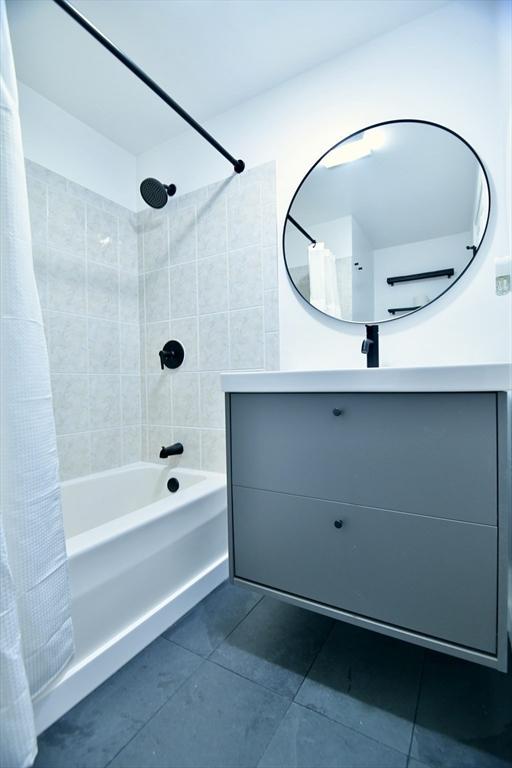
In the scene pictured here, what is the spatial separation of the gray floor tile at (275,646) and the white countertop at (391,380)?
834mm

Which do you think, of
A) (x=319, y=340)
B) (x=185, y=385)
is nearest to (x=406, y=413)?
(x=319, y=340)

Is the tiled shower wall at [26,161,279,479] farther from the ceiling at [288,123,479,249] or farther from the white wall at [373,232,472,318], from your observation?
the white wall at [373,232,472,318]

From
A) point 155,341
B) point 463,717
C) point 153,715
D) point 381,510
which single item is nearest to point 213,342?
point 155,341

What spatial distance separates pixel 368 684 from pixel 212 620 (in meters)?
0.56

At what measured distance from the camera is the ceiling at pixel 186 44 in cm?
121

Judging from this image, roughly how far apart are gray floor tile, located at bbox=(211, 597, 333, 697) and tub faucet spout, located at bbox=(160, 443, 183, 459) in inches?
31.5

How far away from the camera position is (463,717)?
Answer: 86 centimetres

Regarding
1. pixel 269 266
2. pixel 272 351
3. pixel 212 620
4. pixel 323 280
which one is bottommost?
pixel 212 620

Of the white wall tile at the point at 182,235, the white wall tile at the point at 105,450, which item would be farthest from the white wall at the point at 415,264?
the white wall tile at the point at 105,450

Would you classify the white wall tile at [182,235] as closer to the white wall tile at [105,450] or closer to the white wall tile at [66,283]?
the white wall tile at [66,283]

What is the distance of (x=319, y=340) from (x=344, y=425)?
24.5 inches

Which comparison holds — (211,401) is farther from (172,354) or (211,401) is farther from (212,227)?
(212,227)

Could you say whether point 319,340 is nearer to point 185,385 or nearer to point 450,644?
point 185,385

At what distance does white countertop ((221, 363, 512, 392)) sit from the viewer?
0.75m
